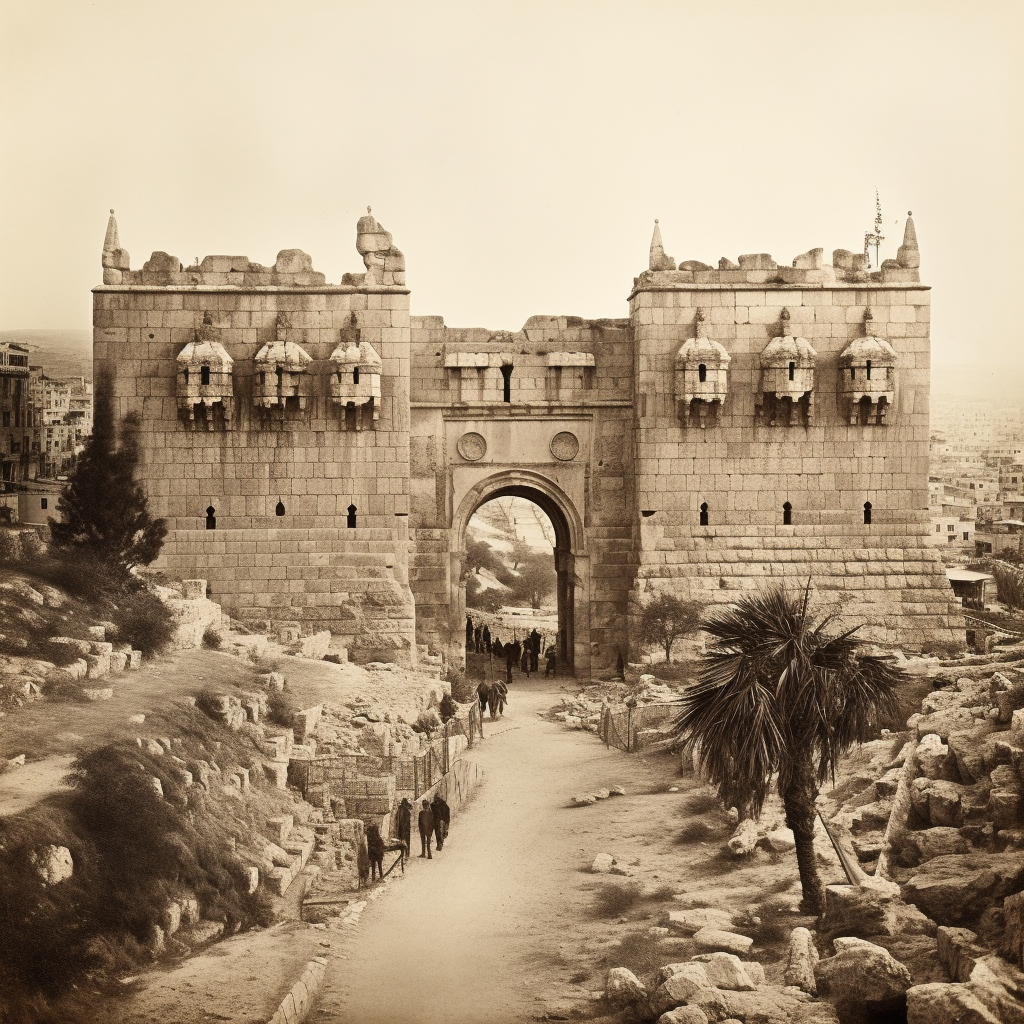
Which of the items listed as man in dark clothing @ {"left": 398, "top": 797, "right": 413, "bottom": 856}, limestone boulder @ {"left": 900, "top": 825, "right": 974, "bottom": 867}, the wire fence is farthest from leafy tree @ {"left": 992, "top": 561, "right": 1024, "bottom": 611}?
man in dark clothing @ {"left": 398, "top": 797, "right": 413, "bottom": 856}

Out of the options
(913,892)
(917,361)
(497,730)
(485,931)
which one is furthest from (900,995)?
(917,361)

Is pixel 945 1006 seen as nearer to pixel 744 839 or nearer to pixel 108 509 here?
pixel 744 839

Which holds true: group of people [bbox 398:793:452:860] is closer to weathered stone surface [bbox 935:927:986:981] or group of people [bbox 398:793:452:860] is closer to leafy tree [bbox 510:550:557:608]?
weathered stone surface [bbox 935:927:986:981]

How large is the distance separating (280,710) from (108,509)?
5.88 metres

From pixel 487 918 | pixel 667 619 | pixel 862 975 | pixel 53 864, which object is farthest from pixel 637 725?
pixel 53 864

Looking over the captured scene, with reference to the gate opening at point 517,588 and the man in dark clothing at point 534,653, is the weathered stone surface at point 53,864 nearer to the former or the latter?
the gate opening at point 517,588

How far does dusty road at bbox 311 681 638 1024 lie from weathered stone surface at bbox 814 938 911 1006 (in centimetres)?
244

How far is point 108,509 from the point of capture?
22.9 m

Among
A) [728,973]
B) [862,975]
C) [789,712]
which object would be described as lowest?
[728,973]

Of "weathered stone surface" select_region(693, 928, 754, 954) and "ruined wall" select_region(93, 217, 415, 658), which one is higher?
"ruined wall" select_region(93, 217, 415, 658)

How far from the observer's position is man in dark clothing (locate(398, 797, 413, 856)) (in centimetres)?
1666

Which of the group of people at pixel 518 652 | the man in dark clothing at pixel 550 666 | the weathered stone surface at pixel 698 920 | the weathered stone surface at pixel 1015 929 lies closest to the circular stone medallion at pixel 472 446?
the group of people at pixel 518 652

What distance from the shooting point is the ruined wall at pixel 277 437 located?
87.1 feet

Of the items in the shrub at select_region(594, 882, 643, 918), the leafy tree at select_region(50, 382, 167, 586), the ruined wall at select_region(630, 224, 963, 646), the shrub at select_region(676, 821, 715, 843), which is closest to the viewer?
the shrub at select_region(594, 882, 643, 918)
